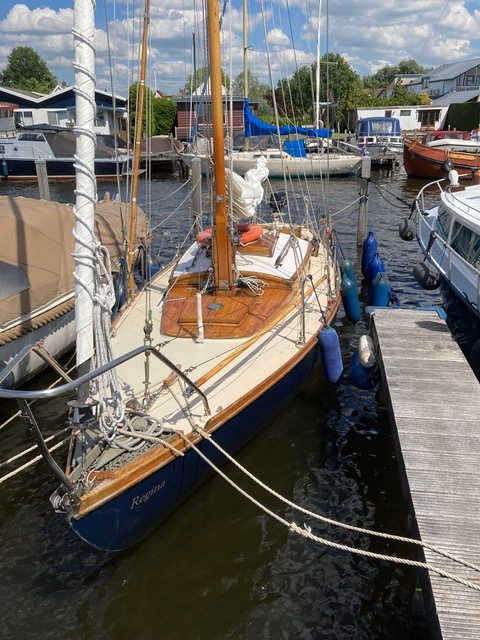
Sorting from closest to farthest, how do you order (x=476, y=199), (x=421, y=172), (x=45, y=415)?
1. (x=45, y=415)
2. (x=476, y=199)
3. (x=421, y=172)

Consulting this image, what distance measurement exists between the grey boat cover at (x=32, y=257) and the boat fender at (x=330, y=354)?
389 cm

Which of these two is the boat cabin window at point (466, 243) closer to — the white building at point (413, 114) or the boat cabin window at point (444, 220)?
the boat cabin window at point (444, 220)

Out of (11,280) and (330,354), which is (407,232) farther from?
(11,280)

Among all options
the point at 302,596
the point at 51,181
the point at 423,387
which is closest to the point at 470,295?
the point at 423,387

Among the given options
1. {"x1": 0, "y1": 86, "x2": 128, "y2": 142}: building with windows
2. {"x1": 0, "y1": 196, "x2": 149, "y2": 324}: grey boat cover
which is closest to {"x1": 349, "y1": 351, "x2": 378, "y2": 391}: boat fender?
{"x1": 0, "y1": 196, "x2": 149, "y2": 324}: grey boat cover

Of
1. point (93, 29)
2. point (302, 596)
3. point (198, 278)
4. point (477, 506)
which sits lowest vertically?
point (302, 596)

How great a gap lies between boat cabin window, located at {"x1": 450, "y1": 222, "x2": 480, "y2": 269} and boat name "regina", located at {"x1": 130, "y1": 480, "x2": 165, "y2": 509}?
769 cm

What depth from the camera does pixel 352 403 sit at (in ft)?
30.1

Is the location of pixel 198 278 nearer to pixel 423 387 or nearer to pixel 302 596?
pixel 423 387

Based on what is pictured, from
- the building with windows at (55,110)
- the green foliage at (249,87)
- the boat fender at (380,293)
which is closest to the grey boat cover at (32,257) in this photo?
the boat fender at (380,293)

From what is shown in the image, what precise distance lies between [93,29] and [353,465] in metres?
6.08

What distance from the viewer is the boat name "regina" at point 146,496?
5281mm

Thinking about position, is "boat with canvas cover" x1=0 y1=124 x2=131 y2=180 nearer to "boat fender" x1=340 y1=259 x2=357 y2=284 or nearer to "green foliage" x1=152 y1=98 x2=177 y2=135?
"green foliage" x1=152 y1=98 x2=177 y2=135

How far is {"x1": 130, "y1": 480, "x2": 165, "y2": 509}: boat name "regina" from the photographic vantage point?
5281mm
